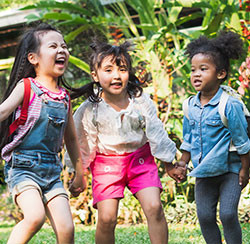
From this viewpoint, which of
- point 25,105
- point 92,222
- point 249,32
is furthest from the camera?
point 92,222

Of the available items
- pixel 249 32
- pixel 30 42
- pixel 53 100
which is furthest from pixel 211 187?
pixel 249 32

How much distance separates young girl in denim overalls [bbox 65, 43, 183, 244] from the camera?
3.42 metres

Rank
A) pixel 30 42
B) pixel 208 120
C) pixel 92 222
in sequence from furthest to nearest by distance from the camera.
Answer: pixel 92 222 < pixel 208 120 < pixel 30 42

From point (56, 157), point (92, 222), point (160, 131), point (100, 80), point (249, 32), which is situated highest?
point (249, 32)

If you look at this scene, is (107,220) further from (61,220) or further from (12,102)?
(12,102)

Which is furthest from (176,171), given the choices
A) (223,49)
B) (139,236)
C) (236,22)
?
(236,22)

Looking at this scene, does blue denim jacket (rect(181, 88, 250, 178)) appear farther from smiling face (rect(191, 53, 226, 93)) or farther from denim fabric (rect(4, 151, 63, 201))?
denim fabric (rect(4, 151, 63, 201))

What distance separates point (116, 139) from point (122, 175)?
262 millimetres

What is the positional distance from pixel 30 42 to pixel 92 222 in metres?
3.94

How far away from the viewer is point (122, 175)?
3.47 metres

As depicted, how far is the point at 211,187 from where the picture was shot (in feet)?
11.3

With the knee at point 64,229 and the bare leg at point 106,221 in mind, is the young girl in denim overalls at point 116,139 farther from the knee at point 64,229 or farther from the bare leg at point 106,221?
the knee at point 64,229

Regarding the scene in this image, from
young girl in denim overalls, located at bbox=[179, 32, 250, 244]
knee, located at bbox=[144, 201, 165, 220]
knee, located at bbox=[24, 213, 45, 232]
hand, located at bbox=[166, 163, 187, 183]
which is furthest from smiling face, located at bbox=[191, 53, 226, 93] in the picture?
knee, located at bbox=[24, 213, 45, 232]

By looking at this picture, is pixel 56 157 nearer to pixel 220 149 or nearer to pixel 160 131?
pixel 160 131
